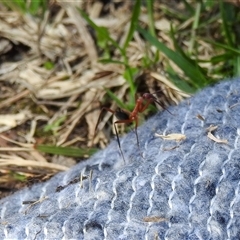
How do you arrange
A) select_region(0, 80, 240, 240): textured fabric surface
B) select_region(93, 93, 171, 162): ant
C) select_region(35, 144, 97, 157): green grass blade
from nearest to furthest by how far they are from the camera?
select_region(0, 80, 240, 240): textured fabric surface
select_region(93, 93, 171, 162): ant
select_region(35, 144, 97, 157): green grass blade

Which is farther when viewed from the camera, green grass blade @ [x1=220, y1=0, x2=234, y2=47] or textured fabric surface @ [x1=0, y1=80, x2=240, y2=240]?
green grass blade @ [x1=220, y1=0, x2=234, y2=47]

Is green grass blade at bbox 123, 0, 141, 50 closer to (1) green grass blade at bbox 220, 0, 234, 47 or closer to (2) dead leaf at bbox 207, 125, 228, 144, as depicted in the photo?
(1) green grass blade at bbox 220, 0, 234, 47

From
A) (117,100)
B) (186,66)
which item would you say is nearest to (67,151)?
(117,100)

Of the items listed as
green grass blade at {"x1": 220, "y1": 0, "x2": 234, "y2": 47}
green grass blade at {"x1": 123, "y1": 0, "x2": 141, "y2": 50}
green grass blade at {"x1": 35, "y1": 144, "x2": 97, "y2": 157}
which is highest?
green grass blade at {"x1": 123, "y1": 0, "x2": 141, "y2": 50}

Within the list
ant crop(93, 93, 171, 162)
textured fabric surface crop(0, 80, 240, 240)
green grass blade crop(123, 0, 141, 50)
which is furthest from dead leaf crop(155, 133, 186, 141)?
green grass blade crop(123, 0, 141, 50)

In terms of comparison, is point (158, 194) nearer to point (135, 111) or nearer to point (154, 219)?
point (154, 219)

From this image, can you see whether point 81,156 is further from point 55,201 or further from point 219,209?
point 219,209
